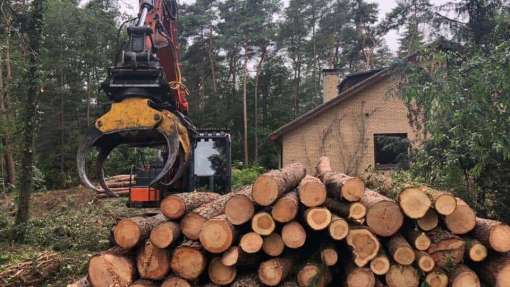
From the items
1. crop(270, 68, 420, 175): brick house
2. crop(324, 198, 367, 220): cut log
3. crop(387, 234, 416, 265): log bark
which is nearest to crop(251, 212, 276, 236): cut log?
crop(324, 198, 367, 220): cut log

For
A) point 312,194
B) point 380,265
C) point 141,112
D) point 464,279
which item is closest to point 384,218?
point 380,265

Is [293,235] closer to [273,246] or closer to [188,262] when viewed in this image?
[273,246]

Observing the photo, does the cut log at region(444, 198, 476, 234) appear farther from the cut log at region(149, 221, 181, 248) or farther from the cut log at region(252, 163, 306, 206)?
the cut log at region(149, 221, 181, 248)

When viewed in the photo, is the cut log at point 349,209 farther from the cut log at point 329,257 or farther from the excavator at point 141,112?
the excavator at point 141,112

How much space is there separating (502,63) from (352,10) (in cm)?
2748

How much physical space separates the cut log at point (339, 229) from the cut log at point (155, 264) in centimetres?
168

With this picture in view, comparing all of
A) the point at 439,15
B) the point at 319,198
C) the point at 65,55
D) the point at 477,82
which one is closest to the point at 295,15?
the point at 65,55

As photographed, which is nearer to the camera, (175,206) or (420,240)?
(420,240)

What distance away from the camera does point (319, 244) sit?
202 inches

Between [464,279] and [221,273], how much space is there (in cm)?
231

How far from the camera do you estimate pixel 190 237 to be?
498 cm

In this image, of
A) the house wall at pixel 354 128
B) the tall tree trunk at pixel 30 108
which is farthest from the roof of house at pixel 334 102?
the tall tree trunk at pixel 30 108

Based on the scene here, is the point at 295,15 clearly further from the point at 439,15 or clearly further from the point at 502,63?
the point at 502,63

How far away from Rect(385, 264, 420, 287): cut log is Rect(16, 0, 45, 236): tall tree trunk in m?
8.17
